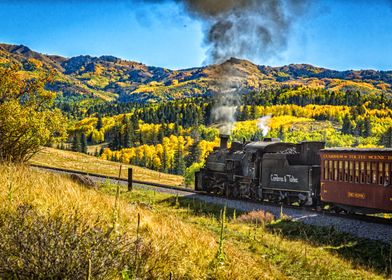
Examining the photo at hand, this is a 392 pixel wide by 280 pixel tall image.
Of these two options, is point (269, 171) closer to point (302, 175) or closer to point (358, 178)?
point (302, 175)

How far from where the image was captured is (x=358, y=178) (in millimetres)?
20344

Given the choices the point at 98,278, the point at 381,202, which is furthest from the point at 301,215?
the point at 98,278

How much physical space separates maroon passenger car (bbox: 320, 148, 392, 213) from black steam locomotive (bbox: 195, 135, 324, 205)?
1.32 m

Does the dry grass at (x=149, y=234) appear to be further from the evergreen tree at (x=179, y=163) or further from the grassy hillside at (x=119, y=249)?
the evergreen tree at (x=179, y=163)

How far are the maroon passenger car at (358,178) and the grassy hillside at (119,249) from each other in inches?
179

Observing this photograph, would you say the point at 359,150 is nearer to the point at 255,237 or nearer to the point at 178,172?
the point at 255,237

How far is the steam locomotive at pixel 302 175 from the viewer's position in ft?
63.8

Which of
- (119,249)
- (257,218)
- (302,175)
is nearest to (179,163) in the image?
(302,175)

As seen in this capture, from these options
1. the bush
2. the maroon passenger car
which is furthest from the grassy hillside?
the maroon passenger car

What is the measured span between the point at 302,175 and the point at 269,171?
257 cm

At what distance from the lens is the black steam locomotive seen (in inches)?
934

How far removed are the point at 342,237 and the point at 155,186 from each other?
18.1m

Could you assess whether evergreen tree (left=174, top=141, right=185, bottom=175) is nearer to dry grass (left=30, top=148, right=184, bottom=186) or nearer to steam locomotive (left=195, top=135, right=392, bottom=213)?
dry grass (left=30, top=148, right=184, bottom=186)

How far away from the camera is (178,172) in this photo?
14788cm
